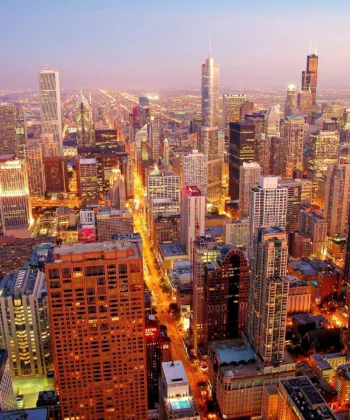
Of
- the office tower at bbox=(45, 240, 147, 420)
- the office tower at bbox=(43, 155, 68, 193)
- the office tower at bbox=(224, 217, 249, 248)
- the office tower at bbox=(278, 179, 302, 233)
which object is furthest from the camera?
the office tower at bbox=(43, 155, 68, 193)

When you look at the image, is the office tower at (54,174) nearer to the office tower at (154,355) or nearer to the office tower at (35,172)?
the office tower at (35,172)

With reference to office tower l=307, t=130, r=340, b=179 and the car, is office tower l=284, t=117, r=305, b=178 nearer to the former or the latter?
office tower l=307, t=130, r=340, b=179

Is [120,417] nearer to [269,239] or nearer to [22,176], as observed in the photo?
[269,239]

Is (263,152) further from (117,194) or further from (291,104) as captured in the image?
(291,104)

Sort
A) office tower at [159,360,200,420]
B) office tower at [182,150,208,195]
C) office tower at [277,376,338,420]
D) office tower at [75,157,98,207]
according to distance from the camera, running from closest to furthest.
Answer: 1. office tower at [159,360,200,420]
2. office tower at [277,376,338,420]
3. office tower at [182,150,208,195]
4. office tower at [75,157,98,207]

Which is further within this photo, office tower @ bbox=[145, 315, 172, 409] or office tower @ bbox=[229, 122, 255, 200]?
office tower @ bbox=[229, 122, 255, 200]

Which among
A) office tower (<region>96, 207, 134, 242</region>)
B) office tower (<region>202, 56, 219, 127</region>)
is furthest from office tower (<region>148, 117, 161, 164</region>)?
office tower (<region>96, 207, 134, 242</region>)
